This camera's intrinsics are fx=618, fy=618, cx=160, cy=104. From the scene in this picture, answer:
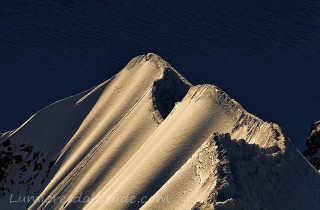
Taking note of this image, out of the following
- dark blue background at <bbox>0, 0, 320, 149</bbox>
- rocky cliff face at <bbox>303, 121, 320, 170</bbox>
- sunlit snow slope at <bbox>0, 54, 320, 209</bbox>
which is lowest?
sunlit snow slope at <bbox>0, 54, 320, 209</bbox>

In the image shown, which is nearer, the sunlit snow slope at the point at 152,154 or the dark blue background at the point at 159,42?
the sunlit snow slope at the point at 152,154

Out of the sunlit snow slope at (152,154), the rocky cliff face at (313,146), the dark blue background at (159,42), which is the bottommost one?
the sunlit snow slope at (152,154)

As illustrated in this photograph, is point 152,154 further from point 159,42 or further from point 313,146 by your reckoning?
point 159,42

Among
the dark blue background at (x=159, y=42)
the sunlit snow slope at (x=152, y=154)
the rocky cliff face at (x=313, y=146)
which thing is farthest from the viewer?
the dark blue background at (x=159, y=42)

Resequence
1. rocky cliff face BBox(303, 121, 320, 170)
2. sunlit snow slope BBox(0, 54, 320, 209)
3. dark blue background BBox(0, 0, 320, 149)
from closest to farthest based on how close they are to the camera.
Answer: sunlit snow slope BBox(0, 54, 320, 209) → rocky cliff face BBox(303, 121, 320, 170) → dark blue background BBox(0, 0, 320, 149)

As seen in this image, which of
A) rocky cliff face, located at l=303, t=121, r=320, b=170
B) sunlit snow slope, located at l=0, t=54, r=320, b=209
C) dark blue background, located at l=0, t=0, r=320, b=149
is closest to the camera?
sunlit snow slope, located at l=0, t=54, r=320, b=209

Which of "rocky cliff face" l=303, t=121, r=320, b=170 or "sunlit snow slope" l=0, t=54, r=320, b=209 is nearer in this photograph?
"sunlit snow slope" l=0, t=54, r=320, b=209

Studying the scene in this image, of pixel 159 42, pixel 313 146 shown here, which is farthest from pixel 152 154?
pixel 159 42

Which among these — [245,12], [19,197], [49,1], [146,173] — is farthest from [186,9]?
[146,173]
